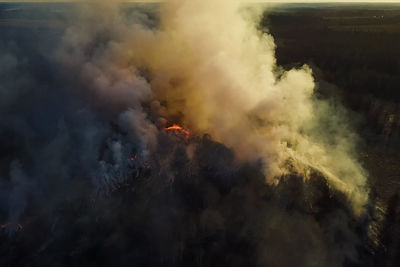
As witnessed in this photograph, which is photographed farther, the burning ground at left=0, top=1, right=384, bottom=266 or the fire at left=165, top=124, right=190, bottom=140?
the fire at left=165, top=124, right=190, bottom=140

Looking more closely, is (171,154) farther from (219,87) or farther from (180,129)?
(219,87)

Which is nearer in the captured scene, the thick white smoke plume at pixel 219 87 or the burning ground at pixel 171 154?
the burning ground at pixel 171 154

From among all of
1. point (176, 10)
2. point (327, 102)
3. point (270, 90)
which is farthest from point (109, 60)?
point (327, 102)

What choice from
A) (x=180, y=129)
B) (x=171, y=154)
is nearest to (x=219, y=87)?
(x=180, y=129)

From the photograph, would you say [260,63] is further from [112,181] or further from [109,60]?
[112,181]
